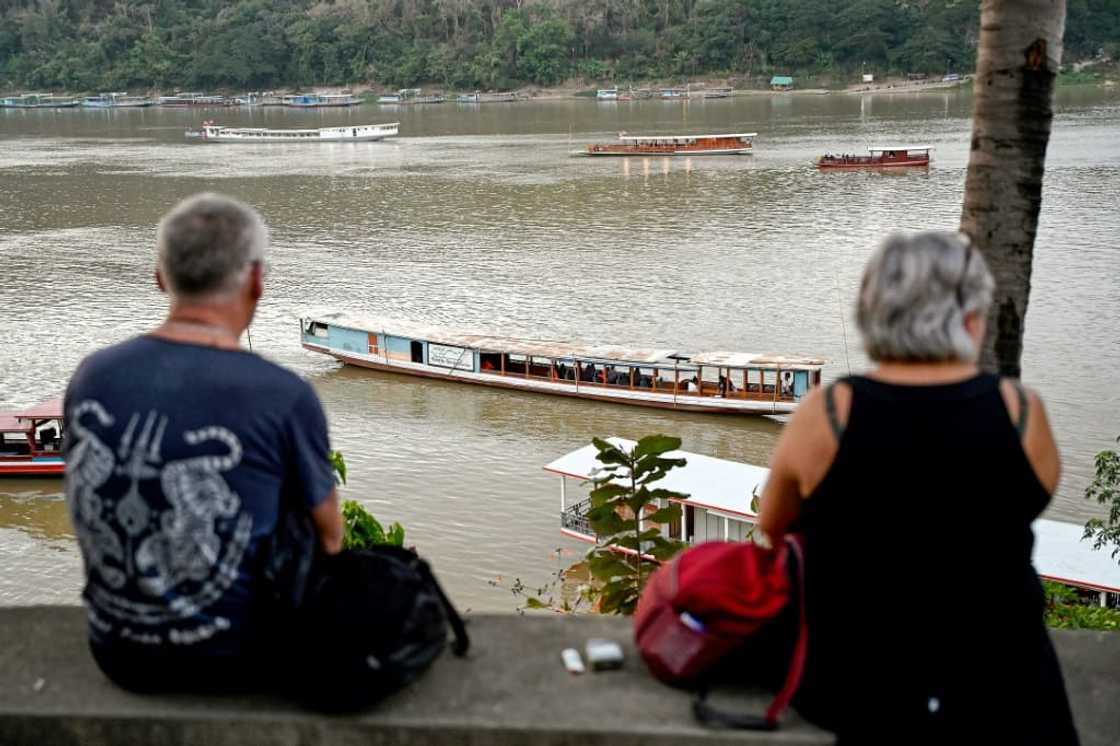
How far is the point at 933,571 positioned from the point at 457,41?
9957 centimetres

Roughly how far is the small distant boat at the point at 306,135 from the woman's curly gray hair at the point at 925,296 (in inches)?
2321

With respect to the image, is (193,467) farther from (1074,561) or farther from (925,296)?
(1074,561)

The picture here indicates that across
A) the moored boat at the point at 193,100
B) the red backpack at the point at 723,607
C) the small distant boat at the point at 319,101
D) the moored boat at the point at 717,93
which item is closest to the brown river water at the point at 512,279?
the red backpack at the point at 723,607

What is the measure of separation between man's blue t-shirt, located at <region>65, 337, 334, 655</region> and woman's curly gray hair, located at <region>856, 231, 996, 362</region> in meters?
0.94

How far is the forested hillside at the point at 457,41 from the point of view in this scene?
255 feet

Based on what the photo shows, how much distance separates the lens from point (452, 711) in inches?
82.4

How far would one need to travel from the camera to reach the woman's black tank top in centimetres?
182

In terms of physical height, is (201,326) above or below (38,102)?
above

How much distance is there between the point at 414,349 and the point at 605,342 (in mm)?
3083

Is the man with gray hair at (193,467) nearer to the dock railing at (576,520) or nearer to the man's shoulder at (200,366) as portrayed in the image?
the man's shoulder at (200,366)

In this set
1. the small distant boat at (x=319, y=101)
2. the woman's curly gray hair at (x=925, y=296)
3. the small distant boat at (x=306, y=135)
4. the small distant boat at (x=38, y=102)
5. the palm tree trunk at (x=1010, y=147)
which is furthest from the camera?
the small distant boat at (x=38, y=102)

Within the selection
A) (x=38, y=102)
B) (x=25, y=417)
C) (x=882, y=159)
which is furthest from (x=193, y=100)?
(x=25, y=417)

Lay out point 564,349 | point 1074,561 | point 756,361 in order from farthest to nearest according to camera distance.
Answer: point 564,349
point 756,361
point 1074,561

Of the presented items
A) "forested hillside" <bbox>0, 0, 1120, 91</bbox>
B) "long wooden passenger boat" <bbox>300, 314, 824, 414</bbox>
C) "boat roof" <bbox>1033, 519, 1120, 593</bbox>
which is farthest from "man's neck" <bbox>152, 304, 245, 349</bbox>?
"forested hillside" <bbox>0, 0, 1120, 91</bbox>
